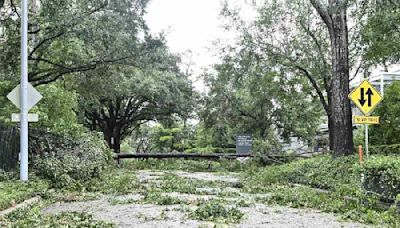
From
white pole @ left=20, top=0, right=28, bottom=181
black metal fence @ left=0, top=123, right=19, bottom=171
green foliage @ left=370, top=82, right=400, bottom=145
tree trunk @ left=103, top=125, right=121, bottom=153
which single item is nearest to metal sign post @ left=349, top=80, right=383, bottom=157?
white pole @ left=20, top=0, right=28, bottom=181

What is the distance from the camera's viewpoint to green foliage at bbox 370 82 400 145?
22547 millimetres

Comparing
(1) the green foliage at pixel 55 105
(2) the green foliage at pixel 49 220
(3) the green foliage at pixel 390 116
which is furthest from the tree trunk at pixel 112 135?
(2) the green foliage at pixel 49 220

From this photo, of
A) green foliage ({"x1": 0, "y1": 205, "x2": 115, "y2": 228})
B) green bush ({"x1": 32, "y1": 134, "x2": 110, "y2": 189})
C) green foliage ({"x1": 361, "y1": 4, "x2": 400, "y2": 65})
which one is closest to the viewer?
green foliage ({"x1": 0, "y1": 205, "x2": 115, "y2": 228})

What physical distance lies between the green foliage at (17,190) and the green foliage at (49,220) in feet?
2.39

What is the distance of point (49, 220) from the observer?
7727 mm

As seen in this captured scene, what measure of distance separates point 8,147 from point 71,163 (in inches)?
76.8

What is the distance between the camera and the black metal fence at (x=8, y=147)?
13945 millimetres

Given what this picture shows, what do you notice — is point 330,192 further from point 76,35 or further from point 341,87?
point 76,35

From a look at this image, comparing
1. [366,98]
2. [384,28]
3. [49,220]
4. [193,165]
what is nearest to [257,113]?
[193,165]

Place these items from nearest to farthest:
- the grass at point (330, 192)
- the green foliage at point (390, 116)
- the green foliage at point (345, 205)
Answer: the green foliage at point (345, 205), the grass at point (330, 192), the green foliage at point (390, 116)

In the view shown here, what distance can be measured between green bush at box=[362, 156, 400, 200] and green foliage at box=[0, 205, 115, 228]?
17.2 feet

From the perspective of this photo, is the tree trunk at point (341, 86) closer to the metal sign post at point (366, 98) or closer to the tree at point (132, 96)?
the metal sign post at point (366, 98)

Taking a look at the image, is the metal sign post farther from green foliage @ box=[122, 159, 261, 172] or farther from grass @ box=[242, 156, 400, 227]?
green foliage @ box=[122, 159, 261, 172]

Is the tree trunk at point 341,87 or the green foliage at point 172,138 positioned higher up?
the tree trunk at point 341,87
